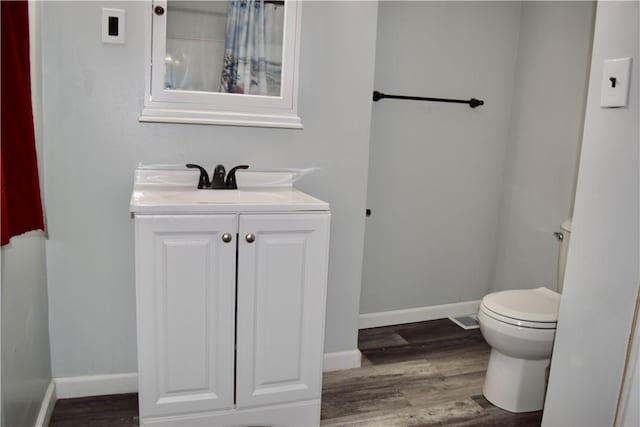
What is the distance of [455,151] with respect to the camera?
2.97 meters

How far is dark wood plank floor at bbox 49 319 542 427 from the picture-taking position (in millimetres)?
1971

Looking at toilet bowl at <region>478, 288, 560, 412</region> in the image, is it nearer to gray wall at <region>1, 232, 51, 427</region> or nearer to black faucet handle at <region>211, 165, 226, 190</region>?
black faucet handle at <region>211, 165, 226, 190</region>

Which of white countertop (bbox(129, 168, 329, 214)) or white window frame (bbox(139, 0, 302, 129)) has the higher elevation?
white window frame (bbox(139, 0, 302, 129))

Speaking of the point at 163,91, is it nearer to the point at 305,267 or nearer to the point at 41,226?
the point at 41,226

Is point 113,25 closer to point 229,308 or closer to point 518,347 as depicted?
point 229,308

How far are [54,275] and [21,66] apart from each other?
0.94 m

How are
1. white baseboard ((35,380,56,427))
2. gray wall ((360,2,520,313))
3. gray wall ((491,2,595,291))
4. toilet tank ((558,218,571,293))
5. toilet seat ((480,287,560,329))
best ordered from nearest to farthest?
1. white baseboard ((35,380,56,427))
2. toilet seat ((480,287,560,329))
3. toilet tank ((558,218,571,293))
4. gray wall ((491,2,595,291))
5. gray wall ((360,2,520,313))

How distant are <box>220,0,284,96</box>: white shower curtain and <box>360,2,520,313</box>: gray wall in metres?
0.76

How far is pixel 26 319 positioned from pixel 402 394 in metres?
1.46

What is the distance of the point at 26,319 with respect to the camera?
1.63 meters

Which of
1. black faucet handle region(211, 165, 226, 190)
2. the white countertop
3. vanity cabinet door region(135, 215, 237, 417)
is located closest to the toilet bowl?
the white countertop

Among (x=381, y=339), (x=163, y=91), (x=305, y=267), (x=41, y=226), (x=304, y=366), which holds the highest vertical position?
(x=163, y=91)

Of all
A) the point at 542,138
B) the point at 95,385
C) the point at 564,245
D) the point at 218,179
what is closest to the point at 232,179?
the point at 218,179

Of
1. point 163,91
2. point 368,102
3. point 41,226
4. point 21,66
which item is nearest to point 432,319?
point 368,102
